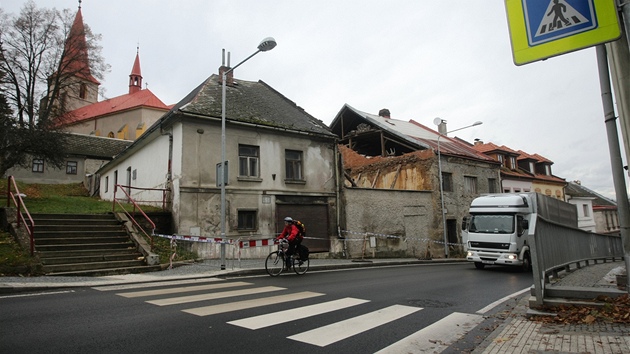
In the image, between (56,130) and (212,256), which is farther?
(56,130)

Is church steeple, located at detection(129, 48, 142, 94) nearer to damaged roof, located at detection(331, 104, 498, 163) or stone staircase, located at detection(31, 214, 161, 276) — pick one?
damaged roof, located at detection(331, 104, 498, 163)

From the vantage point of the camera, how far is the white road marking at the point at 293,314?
529cm

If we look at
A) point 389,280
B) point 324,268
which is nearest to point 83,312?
point 389,280

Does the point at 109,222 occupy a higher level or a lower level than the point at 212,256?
higher

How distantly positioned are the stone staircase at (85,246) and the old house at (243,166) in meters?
2.77

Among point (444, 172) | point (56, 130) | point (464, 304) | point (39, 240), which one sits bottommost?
point (464, 304)

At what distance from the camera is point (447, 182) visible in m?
26.4

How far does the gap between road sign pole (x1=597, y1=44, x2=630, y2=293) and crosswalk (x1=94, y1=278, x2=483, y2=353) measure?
2.31m

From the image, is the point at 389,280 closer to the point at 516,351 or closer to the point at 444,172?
the point at 516,351

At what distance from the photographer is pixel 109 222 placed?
46.1ft

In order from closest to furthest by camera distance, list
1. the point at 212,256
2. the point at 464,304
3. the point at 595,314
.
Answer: the point at 595,314
the point at 464,304
the point at 212,256

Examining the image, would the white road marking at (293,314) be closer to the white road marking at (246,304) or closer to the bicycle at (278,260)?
the white road marking at (246,304)

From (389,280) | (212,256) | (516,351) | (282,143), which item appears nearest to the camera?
(516,351)

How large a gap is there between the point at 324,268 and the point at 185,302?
756 cm
